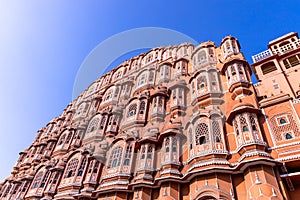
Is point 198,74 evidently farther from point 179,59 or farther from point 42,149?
point 42,149

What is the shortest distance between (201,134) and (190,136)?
1043 millimetres

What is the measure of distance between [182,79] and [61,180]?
664 inches

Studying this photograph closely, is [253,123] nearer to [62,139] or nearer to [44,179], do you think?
[44,179]

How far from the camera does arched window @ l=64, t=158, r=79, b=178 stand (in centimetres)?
2065

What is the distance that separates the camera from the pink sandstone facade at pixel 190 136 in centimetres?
1201

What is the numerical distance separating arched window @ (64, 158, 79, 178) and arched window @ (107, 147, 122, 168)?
4.75 metres

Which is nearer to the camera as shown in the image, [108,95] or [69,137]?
[69,137]

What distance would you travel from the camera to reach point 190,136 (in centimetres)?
1583

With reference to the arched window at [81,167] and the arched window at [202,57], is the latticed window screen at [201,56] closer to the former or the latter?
the arched window at [202,57]

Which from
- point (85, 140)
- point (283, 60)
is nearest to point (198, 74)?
point (283, 60)

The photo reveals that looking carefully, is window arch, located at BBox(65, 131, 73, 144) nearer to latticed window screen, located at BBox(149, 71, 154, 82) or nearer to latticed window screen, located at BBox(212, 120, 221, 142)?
latticed window screen, located at BBox(149, 71, 154, 82)

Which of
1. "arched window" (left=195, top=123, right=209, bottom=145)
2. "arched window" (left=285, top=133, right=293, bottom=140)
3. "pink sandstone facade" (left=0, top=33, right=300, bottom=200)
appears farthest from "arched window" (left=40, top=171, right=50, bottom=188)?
"arched window" (left=285, top=133, right=293, bottom=140)

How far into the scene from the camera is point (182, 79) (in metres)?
22.8

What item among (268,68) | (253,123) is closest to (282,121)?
(253,123)
